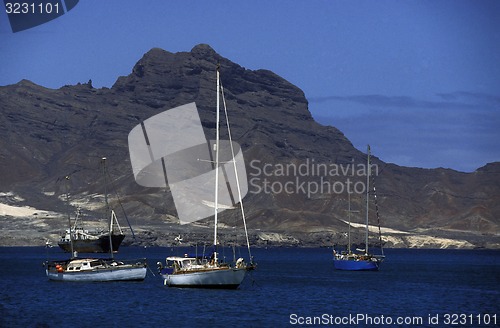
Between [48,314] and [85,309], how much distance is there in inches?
181

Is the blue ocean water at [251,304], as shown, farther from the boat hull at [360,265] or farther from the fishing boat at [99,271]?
the boat hull at [360,265]

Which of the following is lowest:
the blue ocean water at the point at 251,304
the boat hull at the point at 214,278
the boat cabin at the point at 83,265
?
the blue ocean water at the point at 251,304

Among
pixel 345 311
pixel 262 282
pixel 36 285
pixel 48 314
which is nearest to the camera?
pixel 48 314

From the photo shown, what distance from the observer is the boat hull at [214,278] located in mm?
92188

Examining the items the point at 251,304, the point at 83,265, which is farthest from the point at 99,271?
the point at 251,304

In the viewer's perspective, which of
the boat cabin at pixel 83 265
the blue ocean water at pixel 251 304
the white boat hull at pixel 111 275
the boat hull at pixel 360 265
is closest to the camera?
the blue ocean water at pixel 251 304

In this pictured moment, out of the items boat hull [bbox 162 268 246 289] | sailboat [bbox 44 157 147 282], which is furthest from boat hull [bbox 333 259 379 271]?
boat hull [bbox 162 268 246 289]

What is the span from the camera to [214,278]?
9231 cm

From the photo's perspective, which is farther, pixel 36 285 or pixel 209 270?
pixel 36 285

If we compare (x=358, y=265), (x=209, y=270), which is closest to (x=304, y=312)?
(x=209, y=270)

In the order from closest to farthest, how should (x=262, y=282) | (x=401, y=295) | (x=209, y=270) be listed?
(x=209, y=270) → (x=401, y=295) → (x=262, y=282)

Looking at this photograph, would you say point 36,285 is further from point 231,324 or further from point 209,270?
point 231,324

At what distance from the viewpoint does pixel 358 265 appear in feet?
505

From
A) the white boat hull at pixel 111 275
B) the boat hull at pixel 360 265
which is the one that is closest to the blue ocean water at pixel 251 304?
the white boat hull at pixel 111 275
